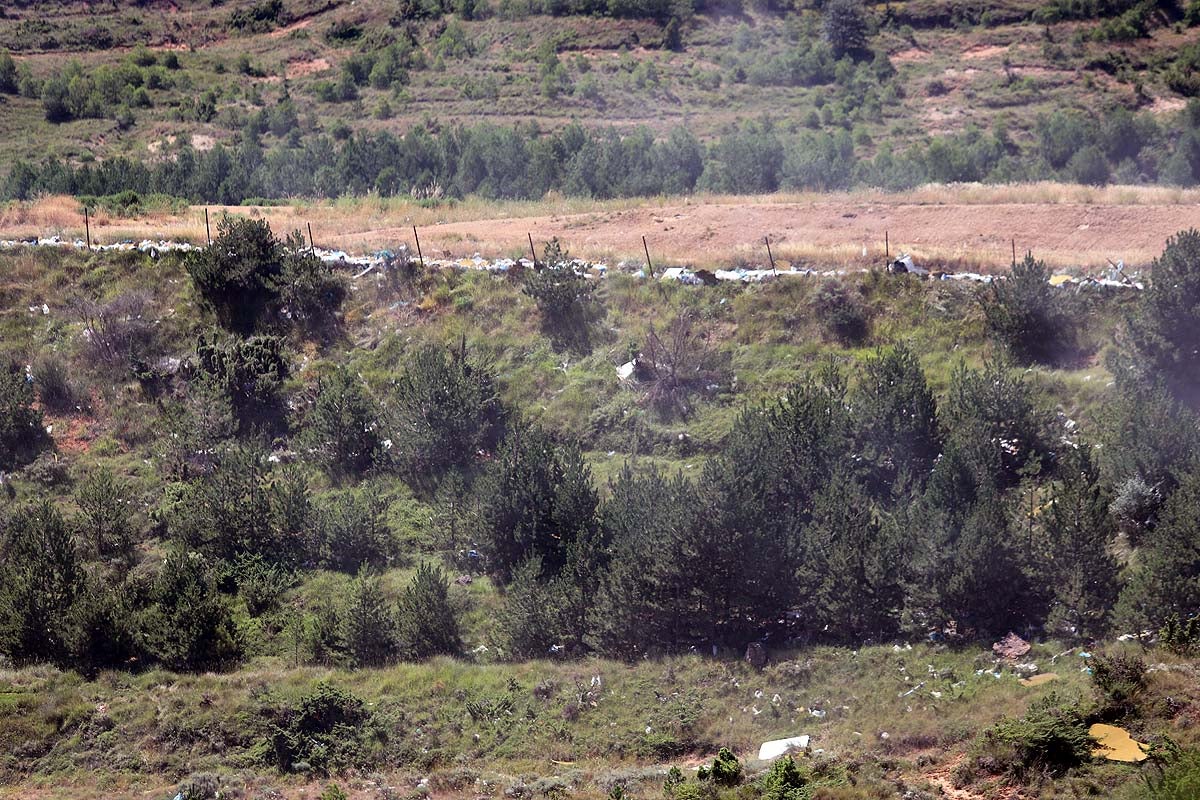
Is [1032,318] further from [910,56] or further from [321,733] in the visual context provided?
[910,56]

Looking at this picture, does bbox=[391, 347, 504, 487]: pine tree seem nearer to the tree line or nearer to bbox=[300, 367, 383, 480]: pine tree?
bbox=[300, 367, 383, 480]: pine tree

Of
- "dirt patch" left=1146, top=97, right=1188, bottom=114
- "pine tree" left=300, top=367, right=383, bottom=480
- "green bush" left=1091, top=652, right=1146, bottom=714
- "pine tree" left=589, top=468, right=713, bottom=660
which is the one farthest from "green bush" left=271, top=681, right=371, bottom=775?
"dirt patch" left=1146, top=97, right=1188, bottom=114

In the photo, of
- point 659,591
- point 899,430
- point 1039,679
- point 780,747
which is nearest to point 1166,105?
point 899,430

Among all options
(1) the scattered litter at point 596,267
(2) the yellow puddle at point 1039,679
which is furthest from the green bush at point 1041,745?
(1) the scattered litter at point 596,267

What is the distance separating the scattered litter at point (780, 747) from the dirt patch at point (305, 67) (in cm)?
5111

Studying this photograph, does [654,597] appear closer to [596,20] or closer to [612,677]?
[612,677]

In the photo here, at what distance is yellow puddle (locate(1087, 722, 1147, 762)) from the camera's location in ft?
43.5

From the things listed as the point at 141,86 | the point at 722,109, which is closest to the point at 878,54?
the point at 722,109

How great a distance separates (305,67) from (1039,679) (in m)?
53.2

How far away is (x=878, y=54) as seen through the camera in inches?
2191

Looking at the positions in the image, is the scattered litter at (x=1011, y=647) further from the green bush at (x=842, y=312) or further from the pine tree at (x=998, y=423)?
the green bush at (x=842, y=312)

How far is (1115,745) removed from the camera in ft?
44.3

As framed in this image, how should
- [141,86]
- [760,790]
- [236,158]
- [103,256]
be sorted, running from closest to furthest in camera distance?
[760,790]
[103,256]
[236,158]
[141,86]

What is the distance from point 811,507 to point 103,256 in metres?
18.7
